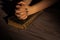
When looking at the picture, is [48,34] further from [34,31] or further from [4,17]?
[4,17]

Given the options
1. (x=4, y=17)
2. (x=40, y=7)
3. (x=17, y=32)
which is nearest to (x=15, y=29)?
(x=17, y=32)

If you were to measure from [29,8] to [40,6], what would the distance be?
10cm

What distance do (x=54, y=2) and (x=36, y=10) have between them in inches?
6.6

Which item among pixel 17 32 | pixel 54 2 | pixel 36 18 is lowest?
pixel 17 32

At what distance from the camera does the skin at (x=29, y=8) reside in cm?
73

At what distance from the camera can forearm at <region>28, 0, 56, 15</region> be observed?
84cm

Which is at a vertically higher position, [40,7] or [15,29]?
[40,7]

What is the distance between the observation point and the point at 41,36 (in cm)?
73

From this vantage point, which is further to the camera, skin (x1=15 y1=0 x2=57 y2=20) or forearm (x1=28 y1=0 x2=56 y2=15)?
forearm (x1=28 y1=0 x2=56 y2=15)

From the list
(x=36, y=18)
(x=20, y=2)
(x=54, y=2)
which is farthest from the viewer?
(x=54, y=2)

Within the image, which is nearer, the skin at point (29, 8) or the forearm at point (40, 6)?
the skin at point (29, 8)

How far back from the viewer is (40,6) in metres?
0.88

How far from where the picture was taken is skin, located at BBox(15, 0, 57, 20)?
0.73 meters

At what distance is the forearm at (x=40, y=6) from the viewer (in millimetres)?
837
